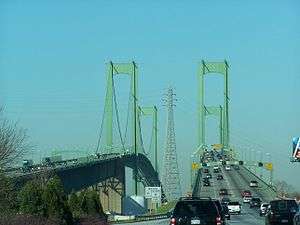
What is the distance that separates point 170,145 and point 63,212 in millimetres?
86320

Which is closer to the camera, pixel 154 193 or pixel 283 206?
pixel 283 206

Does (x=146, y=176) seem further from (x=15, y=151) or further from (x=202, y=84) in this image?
(x=15, y=151)

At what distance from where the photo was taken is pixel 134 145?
9706 centimetres

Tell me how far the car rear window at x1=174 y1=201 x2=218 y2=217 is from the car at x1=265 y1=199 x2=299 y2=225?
11.9m

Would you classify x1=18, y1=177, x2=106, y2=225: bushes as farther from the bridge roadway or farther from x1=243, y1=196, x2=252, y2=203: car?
x1=243, y1=196, x2=252, y2=203: car

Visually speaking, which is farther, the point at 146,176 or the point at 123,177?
the point at 146,176

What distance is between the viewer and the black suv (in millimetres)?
23891

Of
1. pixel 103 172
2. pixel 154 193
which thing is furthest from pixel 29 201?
pixel 103 172

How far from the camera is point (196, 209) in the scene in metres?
24.2

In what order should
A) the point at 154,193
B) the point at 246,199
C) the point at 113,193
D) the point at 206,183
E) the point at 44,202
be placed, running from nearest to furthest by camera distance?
the point at 44,202, the point at 154,193, the point at 113,193, the point at 246,199, the point at 206,183

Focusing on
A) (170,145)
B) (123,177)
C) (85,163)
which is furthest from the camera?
(170,145)

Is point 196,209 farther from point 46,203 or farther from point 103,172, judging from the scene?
point 103,172

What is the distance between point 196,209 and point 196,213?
199 mm

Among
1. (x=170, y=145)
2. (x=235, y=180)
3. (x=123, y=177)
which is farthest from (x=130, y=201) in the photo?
(x=235, y=180)
